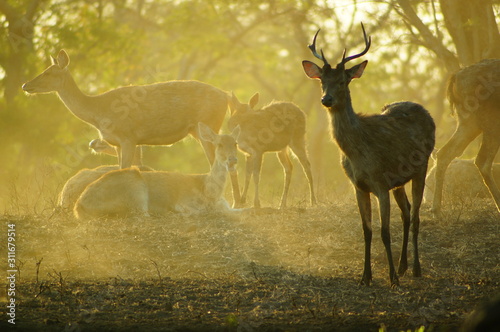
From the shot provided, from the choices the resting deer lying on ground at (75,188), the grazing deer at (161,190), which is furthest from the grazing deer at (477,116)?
the resting deer lying on ground at (75,188)

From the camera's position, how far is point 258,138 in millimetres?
12852

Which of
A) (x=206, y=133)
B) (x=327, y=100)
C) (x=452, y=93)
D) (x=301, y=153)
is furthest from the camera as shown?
(x=301, y=153)

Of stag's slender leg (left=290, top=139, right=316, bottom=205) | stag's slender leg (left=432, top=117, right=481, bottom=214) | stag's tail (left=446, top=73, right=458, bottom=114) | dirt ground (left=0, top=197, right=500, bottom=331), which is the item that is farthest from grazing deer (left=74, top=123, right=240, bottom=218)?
stag's tail (left=446, top=73, right=458, bottom=114)

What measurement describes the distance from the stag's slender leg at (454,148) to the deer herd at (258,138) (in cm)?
1

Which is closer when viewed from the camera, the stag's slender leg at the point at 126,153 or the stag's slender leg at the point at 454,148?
the stag's slender leg at the point at 454,148

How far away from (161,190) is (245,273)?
4.19 meters

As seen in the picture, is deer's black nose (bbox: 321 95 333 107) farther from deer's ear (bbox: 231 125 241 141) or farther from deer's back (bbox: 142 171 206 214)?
deer's ear (bbox: 231 125 241 141)

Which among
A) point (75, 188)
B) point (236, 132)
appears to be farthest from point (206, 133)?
point (75, 188)

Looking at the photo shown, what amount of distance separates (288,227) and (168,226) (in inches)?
67.1

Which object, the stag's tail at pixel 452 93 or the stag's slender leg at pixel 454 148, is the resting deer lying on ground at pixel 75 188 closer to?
the stag's slender leg at pixel 454 148

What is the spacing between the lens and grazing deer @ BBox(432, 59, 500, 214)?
1048cm

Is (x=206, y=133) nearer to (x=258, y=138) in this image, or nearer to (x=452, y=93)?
(x=258, y=138)

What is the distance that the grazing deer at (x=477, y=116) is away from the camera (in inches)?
413

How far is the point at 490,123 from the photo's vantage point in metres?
10.5
